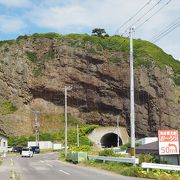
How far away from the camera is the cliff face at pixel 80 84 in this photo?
332ft

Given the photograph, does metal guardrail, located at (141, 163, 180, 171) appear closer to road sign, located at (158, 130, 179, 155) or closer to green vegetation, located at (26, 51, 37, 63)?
road sign, located at (158, 130, 179, 155)

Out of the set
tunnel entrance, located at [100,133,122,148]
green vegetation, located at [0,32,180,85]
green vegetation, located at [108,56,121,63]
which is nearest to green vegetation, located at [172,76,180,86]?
green vegetation, located at [0,32,180,85]

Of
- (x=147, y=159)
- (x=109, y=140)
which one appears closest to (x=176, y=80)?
(x=109, y=140)

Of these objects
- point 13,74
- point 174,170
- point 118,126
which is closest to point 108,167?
point 174,170

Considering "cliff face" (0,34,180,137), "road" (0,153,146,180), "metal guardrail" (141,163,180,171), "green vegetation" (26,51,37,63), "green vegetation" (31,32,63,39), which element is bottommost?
"road" (0,153,146,180)

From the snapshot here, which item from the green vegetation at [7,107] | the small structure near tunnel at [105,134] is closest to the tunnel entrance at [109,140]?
the small structure near tunnel at [105,134]

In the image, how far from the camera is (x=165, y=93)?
10200cm

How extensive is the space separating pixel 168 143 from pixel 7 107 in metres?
80.7

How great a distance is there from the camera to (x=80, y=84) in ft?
341

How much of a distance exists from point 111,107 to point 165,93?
13378mm

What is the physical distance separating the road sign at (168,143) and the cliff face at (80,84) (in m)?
76.9

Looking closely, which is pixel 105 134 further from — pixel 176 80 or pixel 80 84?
pixel 176 80

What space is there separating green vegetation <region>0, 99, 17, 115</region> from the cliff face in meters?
0.93

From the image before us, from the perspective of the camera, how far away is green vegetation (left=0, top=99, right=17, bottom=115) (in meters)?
99.8
